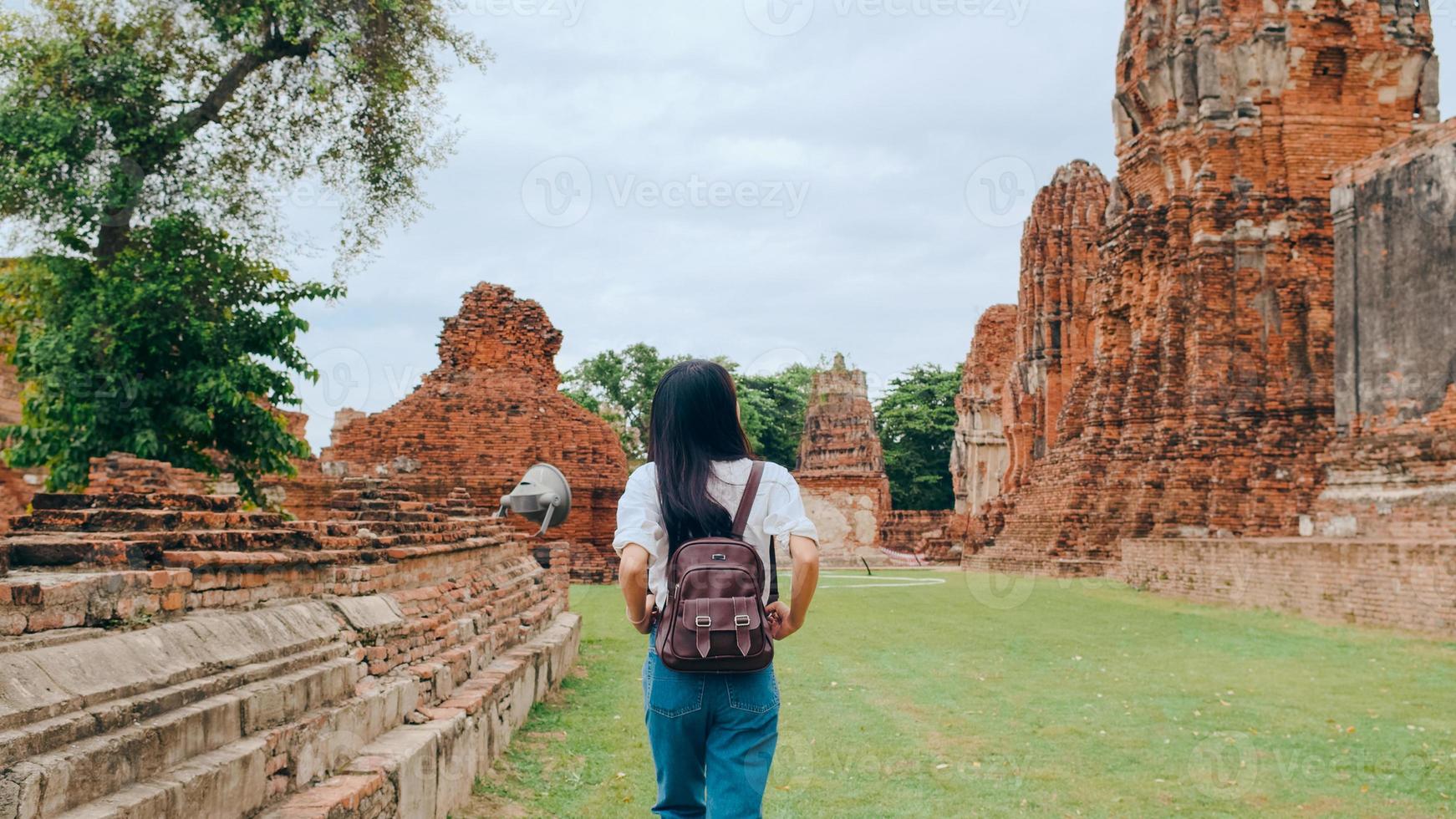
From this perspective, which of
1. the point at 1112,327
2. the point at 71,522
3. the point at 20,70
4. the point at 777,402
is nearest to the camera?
the point at 71,522

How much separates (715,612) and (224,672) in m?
1.54

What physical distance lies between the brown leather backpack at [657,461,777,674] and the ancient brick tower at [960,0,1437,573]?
52.9 feet

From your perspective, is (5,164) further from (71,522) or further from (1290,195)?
(1290,195)

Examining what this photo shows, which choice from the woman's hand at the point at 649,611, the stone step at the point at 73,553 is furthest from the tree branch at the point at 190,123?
the woman's hand at the point at 649,611

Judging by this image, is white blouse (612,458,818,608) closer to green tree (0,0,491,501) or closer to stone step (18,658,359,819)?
stone step (18,658,359,819)

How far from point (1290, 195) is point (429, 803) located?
709 inches

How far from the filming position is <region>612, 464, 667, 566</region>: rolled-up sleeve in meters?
2.85

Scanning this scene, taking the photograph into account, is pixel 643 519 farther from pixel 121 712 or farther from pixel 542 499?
pixel 542 499

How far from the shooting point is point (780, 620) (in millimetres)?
2904

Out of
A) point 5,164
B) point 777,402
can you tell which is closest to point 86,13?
point 5,164

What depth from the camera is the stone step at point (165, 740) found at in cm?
237

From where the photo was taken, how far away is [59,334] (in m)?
9.80

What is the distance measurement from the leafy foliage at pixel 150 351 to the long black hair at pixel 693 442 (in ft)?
27.5

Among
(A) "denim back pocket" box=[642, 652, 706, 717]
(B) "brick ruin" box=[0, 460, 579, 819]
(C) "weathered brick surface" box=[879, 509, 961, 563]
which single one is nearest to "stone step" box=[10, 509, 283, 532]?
(B) "brick ruin" box=[0, 460, 579, 819]
